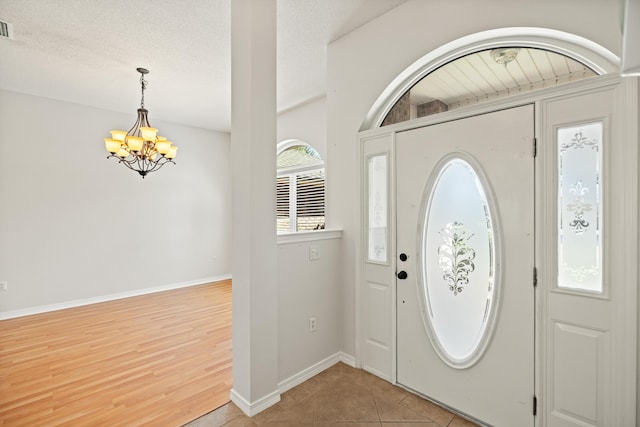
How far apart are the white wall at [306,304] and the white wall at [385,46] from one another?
0.13 m

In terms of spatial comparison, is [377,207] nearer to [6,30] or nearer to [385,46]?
[385,46]

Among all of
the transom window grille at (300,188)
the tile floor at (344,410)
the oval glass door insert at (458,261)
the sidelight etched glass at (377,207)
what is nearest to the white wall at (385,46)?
the sidelight etched glass at (377,207)

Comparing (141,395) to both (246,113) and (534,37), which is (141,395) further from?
(534,37)

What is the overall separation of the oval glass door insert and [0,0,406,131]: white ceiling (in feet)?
5.34

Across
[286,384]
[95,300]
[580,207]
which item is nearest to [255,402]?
[286,384]

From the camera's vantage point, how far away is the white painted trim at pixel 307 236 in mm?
2295

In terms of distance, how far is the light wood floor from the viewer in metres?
2.06

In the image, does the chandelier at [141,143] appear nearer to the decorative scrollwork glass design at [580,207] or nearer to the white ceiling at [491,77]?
the white ceiling at [491,77]

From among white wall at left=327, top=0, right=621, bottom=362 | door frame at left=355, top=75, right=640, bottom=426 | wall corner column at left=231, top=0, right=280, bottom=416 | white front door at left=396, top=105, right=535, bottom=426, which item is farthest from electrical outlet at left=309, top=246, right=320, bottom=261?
white front door at left=396, top=105, right=535, bottom=426

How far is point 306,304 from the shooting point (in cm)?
248

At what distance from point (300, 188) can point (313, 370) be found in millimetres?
3174

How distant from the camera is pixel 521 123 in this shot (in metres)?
1.79

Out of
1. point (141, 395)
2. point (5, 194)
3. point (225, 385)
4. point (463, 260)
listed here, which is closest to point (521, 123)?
point (463, 260)

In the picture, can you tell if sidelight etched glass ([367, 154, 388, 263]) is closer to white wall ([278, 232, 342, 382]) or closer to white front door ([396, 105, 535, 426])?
white front door ([396, 105, 535, 426])
